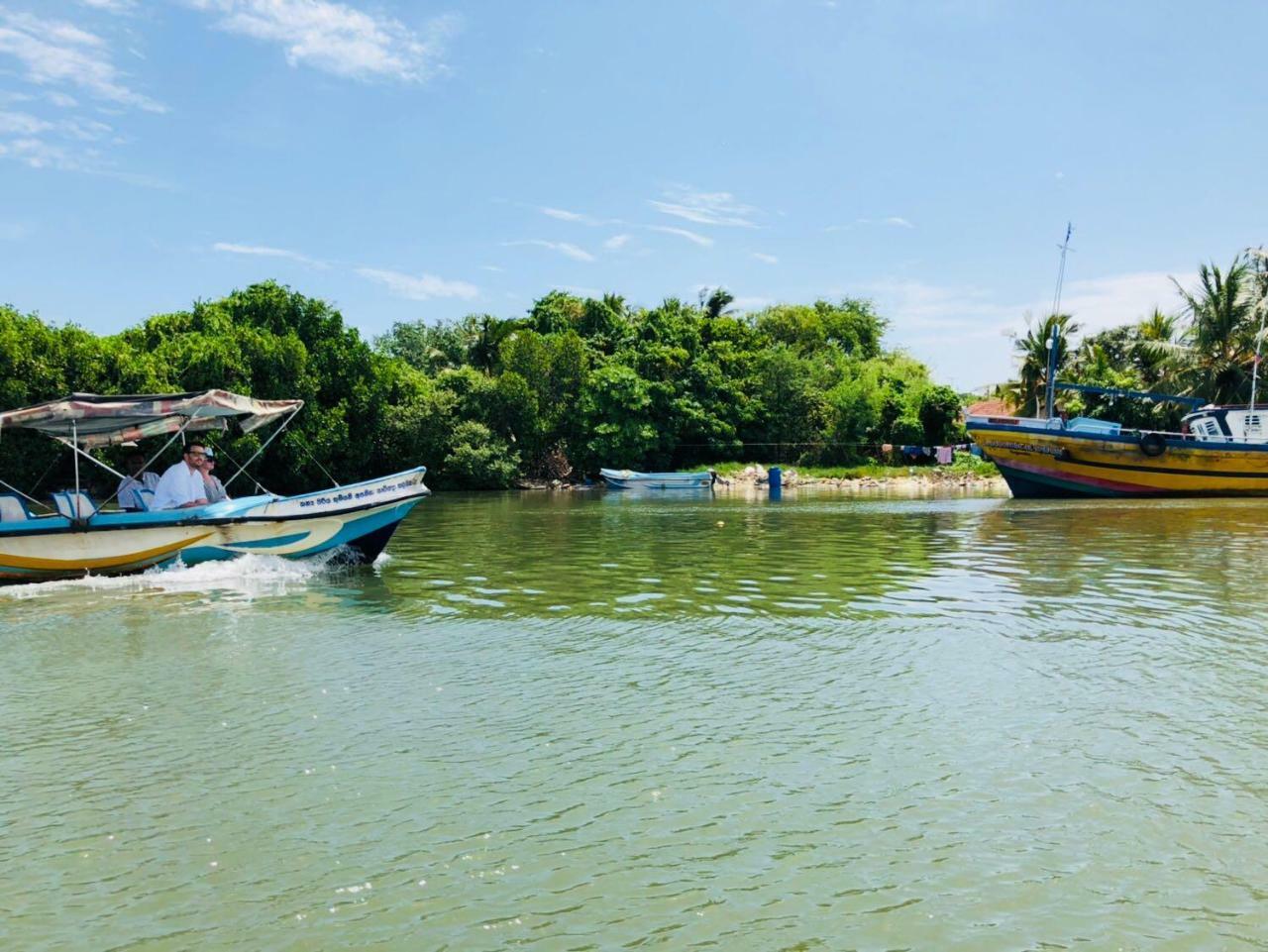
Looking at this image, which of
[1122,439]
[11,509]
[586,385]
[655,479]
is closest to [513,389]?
[586,385]

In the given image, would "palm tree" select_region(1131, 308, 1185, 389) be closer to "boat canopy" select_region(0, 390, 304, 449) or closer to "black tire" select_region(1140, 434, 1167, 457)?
"black tire" select_region(1140, 434, 1167, 457)

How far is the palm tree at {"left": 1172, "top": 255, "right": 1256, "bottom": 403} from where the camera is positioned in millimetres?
44656

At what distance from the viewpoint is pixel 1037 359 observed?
192ft

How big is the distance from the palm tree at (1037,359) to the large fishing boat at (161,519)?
51.0m

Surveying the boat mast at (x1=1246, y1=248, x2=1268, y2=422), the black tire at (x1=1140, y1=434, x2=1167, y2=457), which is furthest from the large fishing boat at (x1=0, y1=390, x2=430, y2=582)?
the boat mast at (x1=1246, y1=248, x2=1268, y2=422)

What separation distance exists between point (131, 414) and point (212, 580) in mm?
3104

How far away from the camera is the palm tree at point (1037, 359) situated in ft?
192

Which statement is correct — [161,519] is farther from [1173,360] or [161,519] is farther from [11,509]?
[1173,360]

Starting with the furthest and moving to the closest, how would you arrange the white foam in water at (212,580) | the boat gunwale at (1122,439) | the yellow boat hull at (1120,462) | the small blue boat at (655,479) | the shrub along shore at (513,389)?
the small blue boat at (655,479) < the shrub along shore at (513,389) < the yellow boat hull at (1120,462) < the boat gunwale at (1122,439) < the white foam in water at (212,580)

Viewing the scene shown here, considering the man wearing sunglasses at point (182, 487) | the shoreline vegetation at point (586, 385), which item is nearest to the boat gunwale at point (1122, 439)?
the shoreline vegetation at point (586, 385)

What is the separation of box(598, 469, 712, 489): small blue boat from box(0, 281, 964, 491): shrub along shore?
11.0 feet

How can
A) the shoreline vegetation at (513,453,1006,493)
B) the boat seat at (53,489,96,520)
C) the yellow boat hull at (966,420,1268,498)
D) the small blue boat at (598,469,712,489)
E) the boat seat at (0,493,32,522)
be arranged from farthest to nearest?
the shoreline vegetation at (513,453,1006,493) → the small blue boat at (598,469,712,489) → the yellow boat hull at (966,420,1268,498) → the boat seat at (0,493,32,522) → the boat seat at (53,489,96,520)

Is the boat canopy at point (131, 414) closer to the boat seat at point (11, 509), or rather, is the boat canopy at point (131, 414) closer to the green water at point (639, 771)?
the boat seat at point (11, 509)

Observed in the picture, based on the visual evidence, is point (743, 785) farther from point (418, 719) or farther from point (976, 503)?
point (976, 503)
